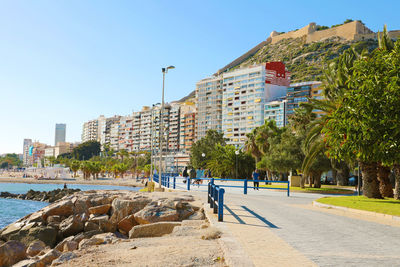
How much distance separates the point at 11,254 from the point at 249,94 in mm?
130445

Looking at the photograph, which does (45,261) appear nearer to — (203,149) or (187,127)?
(203,149)

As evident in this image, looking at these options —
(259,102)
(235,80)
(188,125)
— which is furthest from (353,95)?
(188,125)

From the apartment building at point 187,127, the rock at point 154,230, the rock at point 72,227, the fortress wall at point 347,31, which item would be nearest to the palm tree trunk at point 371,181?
the rock at point 154,230

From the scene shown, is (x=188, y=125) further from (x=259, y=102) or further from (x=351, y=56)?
(x=351, y=56)

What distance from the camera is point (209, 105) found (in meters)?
158

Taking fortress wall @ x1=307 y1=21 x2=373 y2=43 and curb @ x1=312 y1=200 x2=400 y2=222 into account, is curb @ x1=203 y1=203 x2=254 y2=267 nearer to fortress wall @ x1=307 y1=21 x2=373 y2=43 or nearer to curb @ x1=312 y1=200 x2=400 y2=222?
curb @ x1=312 y1=200 x2=400 y2=222

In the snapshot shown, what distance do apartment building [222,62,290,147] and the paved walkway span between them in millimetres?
120859

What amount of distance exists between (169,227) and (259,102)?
127484 mm

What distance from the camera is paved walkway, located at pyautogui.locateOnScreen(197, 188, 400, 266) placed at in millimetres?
6566

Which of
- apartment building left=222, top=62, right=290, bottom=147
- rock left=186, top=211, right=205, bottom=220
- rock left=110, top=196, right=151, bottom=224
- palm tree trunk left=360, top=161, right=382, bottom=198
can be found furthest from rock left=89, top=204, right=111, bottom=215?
apartment building left=222, top=62, right=290, bottom=147

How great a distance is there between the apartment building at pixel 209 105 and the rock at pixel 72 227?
439 ft

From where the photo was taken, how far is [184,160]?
504 feet

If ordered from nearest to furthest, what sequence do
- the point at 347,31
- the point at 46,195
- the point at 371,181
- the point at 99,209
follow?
the point at 99,209 → the point at 371,181 → the point at 46,195 → the point at 347,31

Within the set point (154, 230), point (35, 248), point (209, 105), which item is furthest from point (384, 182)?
point (209, 105)
